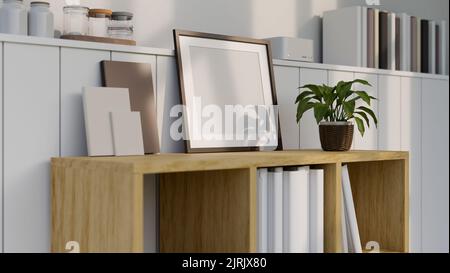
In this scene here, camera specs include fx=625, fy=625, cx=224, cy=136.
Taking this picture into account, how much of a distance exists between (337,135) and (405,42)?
0.99m

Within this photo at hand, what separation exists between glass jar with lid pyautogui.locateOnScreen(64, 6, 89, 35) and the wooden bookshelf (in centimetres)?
40

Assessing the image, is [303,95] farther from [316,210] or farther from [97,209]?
[97,209]

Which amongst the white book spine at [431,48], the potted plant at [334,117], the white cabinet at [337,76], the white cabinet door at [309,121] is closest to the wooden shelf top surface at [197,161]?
the potted plant at [334,117]

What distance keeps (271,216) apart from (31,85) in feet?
2.37

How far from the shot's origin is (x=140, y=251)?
1.37 m

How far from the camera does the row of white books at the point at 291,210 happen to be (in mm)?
1701

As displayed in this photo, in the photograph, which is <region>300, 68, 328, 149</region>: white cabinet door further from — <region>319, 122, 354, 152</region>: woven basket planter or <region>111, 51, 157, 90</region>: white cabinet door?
<region>111, 51, 157, 90</region>: white cabinet door

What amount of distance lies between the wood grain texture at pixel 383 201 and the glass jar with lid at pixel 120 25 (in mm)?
920

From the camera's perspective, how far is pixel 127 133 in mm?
1656

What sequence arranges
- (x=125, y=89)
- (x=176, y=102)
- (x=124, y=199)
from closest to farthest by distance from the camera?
(x=124, y=199) → (x=125, y=89) → (x=176, y=102)

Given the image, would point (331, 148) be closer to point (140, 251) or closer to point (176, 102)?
point (176, 102)

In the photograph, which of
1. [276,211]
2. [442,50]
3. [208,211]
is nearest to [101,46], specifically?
[208,211]

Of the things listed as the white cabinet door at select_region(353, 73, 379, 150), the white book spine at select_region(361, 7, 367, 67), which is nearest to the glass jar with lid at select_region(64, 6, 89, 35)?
the white cabinet door at select_region(353, 73, 379, 150)
